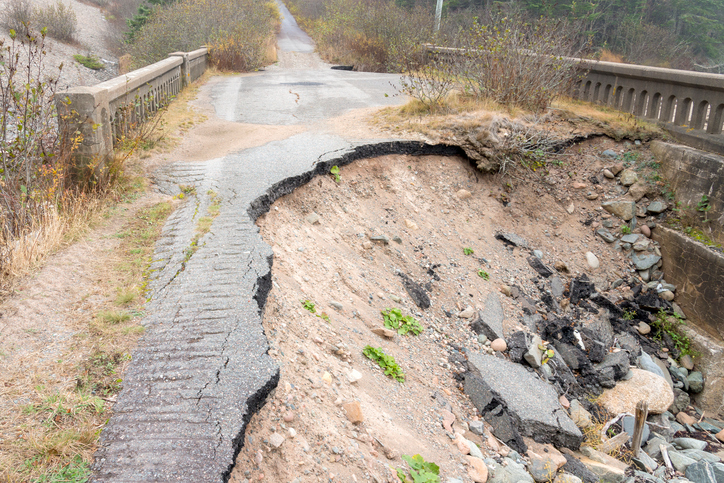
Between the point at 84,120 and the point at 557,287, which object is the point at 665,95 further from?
the point at 84,120

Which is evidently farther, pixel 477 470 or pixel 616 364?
pixel 616 364

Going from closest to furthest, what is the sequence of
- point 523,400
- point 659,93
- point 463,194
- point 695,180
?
1. point 523,400
2. point 695,180
3. point 463,194
4. point 659,93

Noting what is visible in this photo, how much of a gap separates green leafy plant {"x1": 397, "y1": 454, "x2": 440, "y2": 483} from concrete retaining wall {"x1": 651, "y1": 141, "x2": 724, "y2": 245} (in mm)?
6153

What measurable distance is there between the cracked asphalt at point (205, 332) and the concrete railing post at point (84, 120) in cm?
73

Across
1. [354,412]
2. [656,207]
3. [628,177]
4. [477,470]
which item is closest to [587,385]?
[477,470]

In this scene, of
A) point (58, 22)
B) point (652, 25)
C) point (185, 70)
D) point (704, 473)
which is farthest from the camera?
point (58, 22)

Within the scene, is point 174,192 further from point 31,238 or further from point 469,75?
point 469,75

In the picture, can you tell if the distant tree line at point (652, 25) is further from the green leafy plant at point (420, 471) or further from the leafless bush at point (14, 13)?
the green leafy plant at point (420, 471)

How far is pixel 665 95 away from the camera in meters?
7.95

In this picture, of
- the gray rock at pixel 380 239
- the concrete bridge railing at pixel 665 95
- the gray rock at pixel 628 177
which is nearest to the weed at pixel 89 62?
the concrete bridge railing at pixel 665 95

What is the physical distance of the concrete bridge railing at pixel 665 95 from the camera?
7109 millimetres

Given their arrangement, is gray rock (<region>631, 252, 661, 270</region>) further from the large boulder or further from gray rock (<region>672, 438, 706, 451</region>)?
gray rock (<region>672, 438, 706, 451</region>)

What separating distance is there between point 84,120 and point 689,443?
6.95 m

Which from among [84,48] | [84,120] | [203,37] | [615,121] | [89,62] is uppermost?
[203,37]
